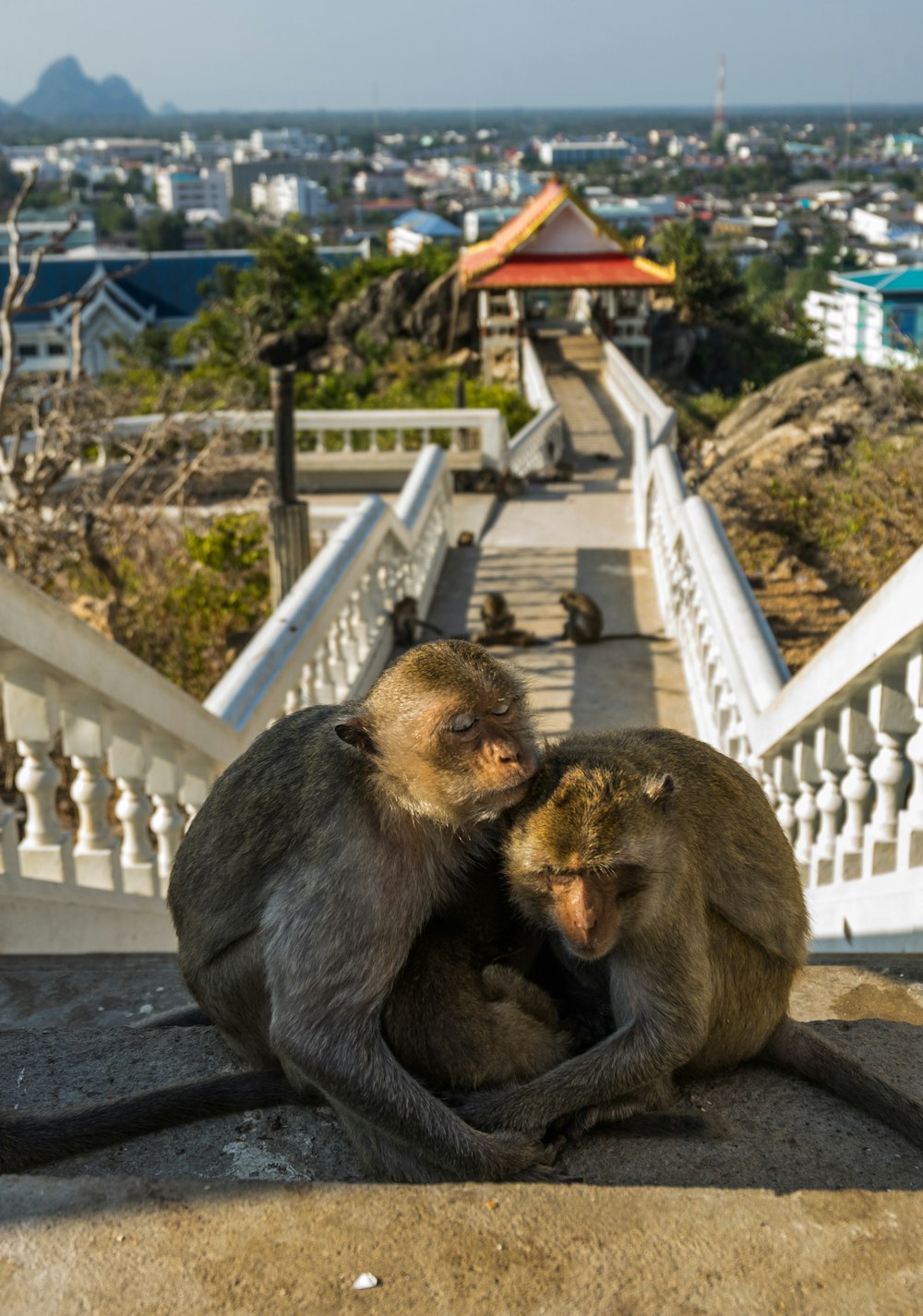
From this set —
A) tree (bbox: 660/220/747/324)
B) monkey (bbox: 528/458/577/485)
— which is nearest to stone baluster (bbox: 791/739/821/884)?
monkey (bbox: 528/458/577/485)

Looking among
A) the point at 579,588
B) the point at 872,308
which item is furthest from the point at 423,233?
the point at 579,588

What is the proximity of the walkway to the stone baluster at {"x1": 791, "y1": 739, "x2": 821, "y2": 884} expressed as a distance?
100 cm

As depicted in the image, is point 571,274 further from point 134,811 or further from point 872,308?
point 872,308

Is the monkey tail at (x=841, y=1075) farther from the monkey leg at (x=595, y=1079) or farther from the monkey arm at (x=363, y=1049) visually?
the monkey arm at (x=363, y=1049)

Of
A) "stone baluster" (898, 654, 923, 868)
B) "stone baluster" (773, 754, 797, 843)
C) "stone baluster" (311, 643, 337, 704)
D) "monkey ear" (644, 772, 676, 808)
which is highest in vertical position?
"monkey ear" (644, 772, 676, 808)

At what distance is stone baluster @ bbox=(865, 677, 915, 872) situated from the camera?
432 cm

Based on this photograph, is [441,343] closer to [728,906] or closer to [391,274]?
[391,274]

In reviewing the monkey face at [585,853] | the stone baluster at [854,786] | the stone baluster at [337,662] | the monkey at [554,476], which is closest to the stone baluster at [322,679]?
the stone baluster at [337,662]

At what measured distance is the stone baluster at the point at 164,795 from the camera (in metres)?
5.19

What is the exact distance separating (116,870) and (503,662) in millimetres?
2480

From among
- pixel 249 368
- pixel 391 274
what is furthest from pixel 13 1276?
pixel 391 274

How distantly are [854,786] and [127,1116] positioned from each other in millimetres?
2791

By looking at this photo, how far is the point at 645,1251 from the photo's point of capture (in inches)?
82.9

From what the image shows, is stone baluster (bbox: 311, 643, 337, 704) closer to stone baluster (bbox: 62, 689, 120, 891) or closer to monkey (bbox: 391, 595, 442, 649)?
monkey (bbox: 391, 595, 442, 649)
